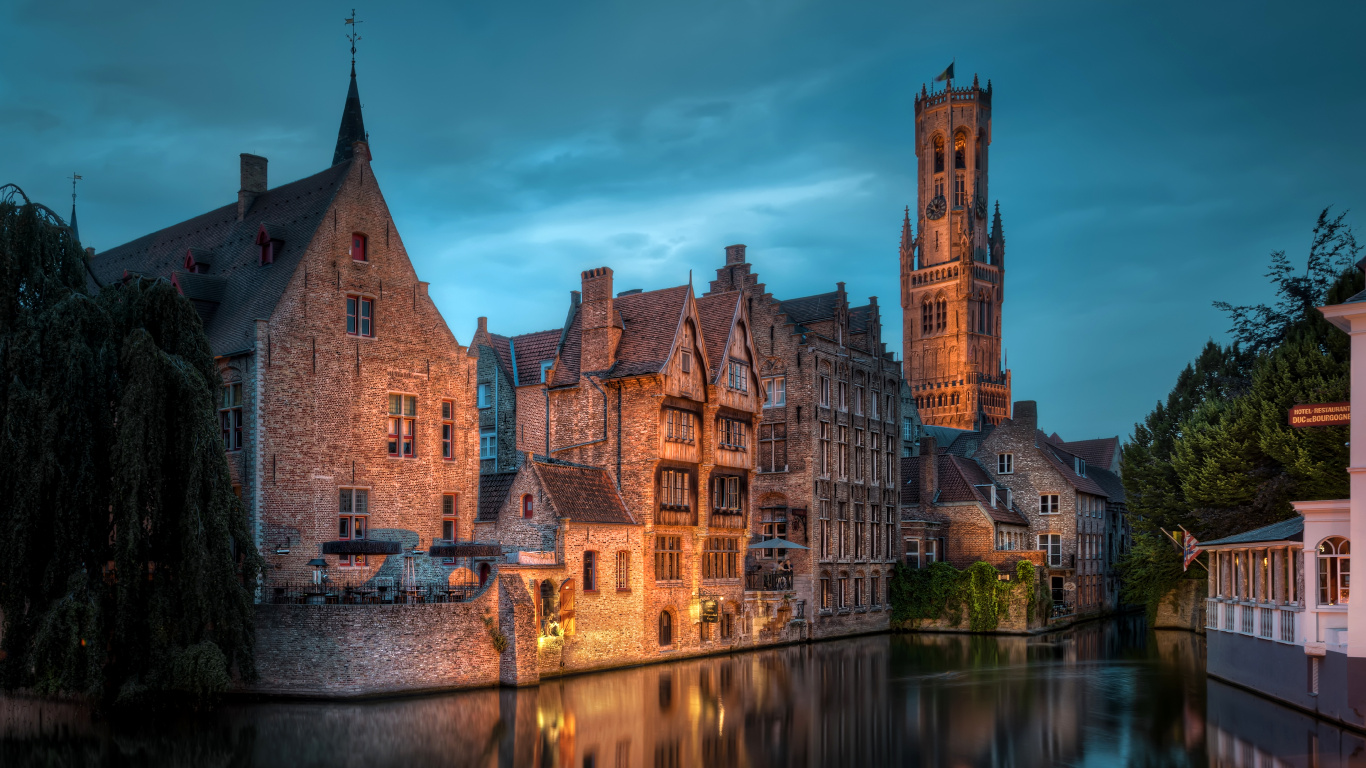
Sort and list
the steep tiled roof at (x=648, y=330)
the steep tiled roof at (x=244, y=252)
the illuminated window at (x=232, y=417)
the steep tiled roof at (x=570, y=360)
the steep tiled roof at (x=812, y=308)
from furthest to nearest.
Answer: the steep tiled roof at (x=812, y=308) < the steep tiled roof at (x=570, y=360) < the steep tiled roof at (x=648, y=330) < the steep tiled roof at (x=244, y=252) < the illuminated window at (x=232, y=417)

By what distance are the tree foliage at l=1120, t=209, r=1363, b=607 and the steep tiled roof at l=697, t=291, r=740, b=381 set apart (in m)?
17.9

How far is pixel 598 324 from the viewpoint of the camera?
135ft

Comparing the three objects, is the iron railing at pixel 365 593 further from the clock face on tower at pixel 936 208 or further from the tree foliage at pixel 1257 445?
the clock face on tower at pixel 936 208

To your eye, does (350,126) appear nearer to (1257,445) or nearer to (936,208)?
(1257,445)

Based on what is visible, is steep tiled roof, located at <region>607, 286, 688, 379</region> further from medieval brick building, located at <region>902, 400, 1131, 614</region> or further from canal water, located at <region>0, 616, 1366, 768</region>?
medieval brick building, located at <region>902, 400, 1131, 614</region>

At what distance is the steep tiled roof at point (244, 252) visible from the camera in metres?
35.9

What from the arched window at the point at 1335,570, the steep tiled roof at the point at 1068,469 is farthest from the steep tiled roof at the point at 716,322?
the steep tiled roof at the point at 1068,469

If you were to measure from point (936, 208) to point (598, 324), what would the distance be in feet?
357

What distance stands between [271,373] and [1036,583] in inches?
1433

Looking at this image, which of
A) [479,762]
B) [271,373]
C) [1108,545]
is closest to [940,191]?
[1108,545]

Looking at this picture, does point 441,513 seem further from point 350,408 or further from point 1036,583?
point 1036,583

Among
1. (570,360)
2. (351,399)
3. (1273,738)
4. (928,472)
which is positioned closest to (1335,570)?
(1273,738)

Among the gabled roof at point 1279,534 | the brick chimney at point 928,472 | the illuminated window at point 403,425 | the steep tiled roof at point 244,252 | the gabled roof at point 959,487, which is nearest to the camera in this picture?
the gabled roof at point 1279,534

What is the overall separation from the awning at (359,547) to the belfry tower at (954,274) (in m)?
109
